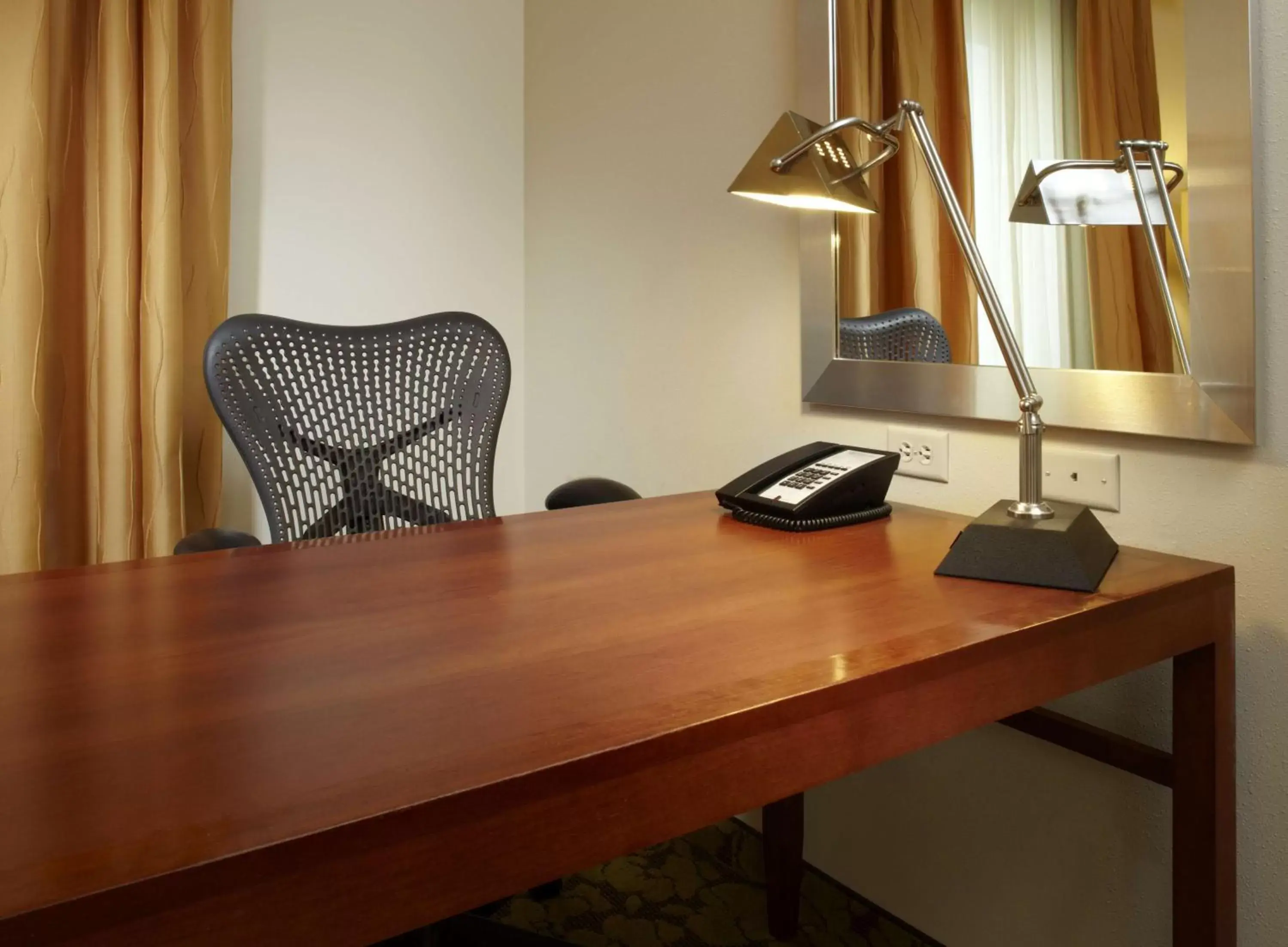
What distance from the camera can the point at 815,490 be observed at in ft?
4.46

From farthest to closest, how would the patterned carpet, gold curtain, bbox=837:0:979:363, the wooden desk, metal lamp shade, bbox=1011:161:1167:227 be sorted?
the patterned carpet, gold curtain, bbox=837:0:979:363, metal lamp shade, bbox=1011:161:1167:227, the wooden desk

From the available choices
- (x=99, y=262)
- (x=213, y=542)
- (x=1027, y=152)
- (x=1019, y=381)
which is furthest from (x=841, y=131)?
(x=99, y=262)

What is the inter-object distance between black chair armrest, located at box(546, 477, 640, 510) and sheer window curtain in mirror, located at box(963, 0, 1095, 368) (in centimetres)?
62

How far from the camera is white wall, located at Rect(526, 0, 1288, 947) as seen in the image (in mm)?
1167

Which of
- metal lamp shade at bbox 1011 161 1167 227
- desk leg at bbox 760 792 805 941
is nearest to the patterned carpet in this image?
desk leg at bbox 760 792 805 941

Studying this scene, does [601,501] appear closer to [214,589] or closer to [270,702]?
[214,589]

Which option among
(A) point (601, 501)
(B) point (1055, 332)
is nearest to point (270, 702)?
(A) point (601, 501)

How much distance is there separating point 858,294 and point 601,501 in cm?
56

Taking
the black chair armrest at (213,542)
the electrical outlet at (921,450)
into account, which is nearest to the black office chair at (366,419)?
the black chair armrest at (213,542)

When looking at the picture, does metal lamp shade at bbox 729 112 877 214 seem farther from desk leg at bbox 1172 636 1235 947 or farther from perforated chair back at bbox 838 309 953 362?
desk leg at bbox 1172 636 1235 947

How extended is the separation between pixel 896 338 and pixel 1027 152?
341 millimetres

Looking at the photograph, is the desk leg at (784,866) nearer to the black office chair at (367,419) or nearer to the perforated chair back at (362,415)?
the black office chair at (367,419)

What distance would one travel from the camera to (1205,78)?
116cm

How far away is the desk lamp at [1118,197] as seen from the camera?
121 centimetres
